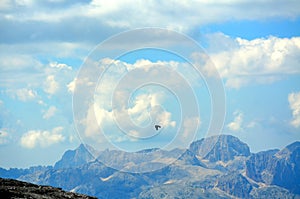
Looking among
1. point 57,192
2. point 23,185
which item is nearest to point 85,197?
point 57,192

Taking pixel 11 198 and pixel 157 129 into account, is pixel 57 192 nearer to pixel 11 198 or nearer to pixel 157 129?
pixel 11 198

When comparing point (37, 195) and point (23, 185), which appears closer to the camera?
point (37, 195)

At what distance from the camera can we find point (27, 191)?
116812 millimetres

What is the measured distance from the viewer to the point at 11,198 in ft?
341

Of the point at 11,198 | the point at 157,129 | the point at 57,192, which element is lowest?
the point at 11,198

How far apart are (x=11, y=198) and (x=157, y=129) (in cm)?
5424

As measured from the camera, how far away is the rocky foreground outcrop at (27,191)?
109 meters

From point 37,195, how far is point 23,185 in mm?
12834

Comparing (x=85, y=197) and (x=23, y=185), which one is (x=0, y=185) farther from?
(x=85, y=197)

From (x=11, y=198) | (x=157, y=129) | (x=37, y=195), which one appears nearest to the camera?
(x=11, y=198)

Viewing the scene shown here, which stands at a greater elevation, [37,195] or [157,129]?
[157,129]

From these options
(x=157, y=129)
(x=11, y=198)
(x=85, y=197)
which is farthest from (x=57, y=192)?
(x=157, y=129)

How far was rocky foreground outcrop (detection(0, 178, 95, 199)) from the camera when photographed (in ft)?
358

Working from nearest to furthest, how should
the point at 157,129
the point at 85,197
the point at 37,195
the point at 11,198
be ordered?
the point at 11,198
the point at 37,195
the point at 85,197
the point at 157,129
